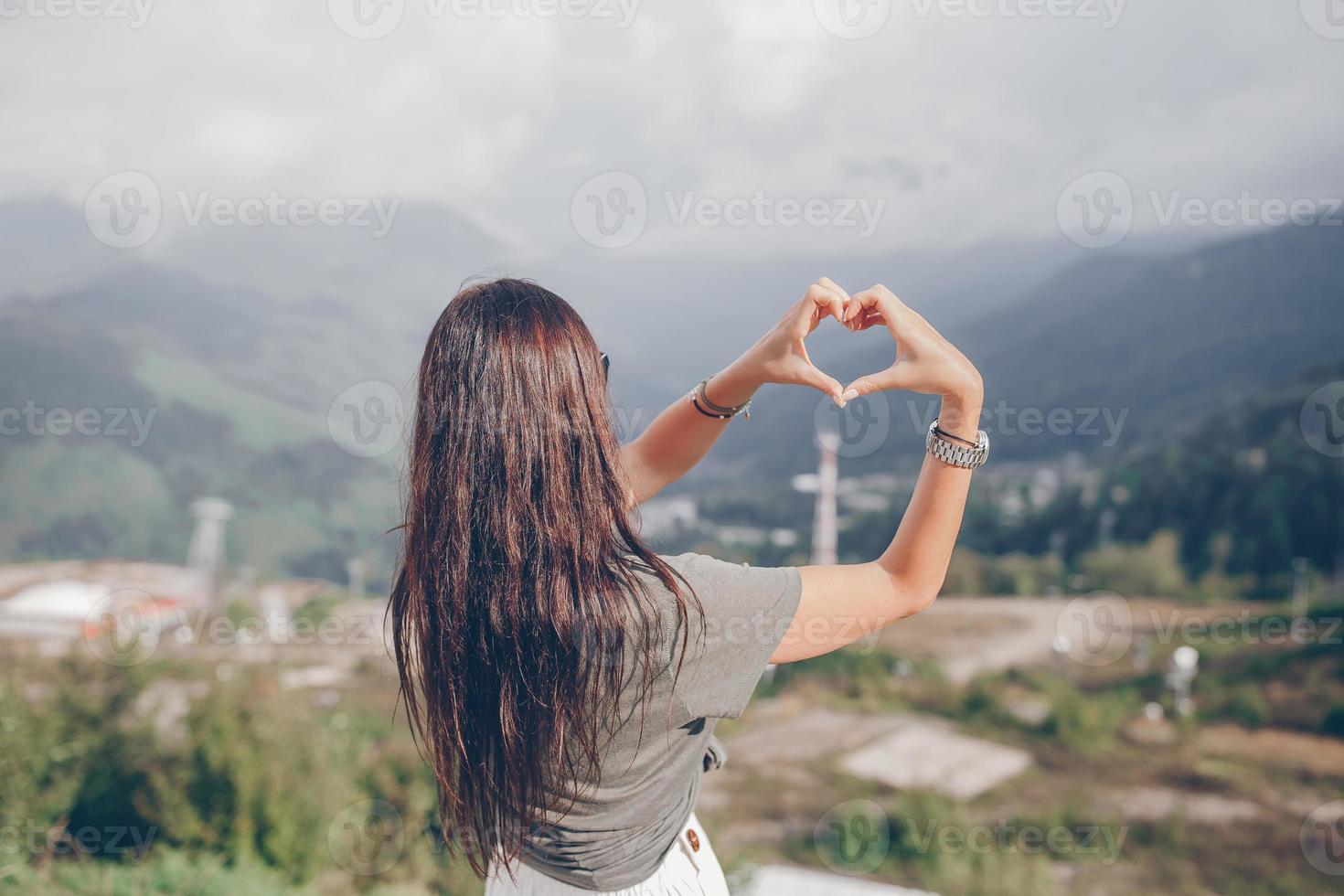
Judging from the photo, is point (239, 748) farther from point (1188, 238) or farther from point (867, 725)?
point (1188, 238)

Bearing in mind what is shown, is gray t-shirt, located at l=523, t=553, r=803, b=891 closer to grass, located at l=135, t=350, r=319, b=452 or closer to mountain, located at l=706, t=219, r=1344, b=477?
mountain, located at l=706, t=219, r=1344, b=477

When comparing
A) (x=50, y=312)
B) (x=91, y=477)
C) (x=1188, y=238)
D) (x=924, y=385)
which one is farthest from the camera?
(x=1188, y=238)

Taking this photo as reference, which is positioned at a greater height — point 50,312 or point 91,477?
point 50,312

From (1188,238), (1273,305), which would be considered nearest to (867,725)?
(1273,305)

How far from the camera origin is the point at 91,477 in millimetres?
17625

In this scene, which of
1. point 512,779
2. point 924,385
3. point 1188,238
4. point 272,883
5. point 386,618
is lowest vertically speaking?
point 272,883

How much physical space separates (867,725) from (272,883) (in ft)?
20.5

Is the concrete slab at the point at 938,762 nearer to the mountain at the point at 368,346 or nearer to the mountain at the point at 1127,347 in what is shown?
the mountain at the point at 368,346

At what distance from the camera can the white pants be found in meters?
1.19

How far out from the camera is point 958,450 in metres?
0.97

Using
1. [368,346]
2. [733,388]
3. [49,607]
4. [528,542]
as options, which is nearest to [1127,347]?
[368,346]

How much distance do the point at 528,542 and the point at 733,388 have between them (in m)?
0.45

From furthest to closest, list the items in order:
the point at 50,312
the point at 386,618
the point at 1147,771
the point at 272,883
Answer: the point at 50,312
the point at 1147,771
the point at 272,883
the point at 386,618

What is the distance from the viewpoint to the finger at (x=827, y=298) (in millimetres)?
1035
